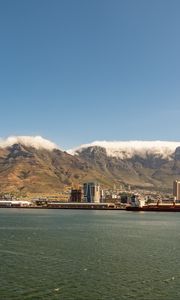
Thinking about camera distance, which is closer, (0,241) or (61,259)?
(61,259)

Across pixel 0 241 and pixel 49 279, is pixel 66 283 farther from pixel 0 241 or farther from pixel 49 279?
pixel 0 241

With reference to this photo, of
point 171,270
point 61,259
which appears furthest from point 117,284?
point 61,259

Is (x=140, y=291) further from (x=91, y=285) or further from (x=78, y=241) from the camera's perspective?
(x=78, y=241)

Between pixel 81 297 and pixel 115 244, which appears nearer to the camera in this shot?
pixel 81 297

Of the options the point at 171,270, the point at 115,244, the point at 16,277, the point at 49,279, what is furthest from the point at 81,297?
the point at 115,244

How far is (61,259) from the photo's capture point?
84.1m

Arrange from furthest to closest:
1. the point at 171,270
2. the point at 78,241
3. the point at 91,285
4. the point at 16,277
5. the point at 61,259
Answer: the point at 78,241, the point at 61,259, the point at 171,270, the point at 16,277, the point at 91,285

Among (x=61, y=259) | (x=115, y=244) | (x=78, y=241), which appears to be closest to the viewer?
(x=61, y=259)

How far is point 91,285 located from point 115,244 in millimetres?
49956

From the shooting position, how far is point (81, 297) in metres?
55.5

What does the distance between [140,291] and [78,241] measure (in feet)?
200

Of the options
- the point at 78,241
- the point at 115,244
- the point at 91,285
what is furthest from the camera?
the point at 78,241

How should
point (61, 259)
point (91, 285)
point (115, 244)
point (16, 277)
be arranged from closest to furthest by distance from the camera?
point (91, 285)
point (16, 277)
point (61, 259)
point (115, 244)

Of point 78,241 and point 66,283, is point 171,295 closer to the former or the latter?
point 66,283
